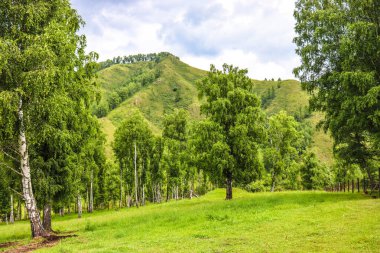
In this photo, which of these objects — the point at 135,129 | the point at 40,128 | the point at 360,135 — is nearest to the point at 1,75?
the point at 40,128

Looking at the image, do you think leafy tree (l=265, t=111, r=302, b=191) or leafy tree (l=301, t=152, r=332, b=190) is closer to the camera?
leafy tree (l=265, t=111, r=302, b=191)

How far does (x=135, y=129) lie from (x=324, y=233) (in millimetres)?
46884

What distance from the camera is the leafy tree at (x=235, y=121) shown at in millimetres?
35656

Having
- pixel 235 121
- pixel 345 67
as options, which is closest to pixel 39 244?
pixel 235 121

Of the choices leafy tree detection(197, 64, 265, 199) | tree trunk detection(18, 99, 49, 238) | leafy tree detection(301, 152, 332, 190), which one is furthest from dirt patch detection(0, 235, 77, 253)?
leafy tree detection(301, 152, 332, 190)

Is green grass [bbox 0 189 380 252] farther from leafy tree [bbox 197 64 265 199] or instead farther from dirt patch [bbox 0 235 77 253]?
leafy tree [bbox 197 64 265 199]

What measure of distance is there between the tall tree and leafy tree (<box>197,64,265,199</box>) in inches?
702

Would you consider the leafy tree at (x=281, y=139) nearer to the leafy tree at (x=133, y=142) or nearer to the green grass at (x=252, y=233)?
the leafy tree at (x=133, y=142)

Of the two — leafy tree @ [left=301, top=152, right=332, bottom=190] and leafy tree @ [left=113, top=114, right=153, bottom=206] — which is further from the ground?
leafy tree @ [left=113, top=114, right=153, bottom=206]

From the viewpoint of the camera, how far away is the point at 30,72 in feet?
61.9

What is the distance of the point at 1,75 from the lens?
19906mm

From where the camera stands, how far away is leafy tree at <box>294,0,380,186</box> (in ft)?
89.2

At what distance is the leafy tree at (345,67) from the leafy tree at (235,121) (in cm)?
655

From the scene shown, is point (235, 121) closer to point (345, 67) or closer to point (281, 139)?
point (345, 67)
